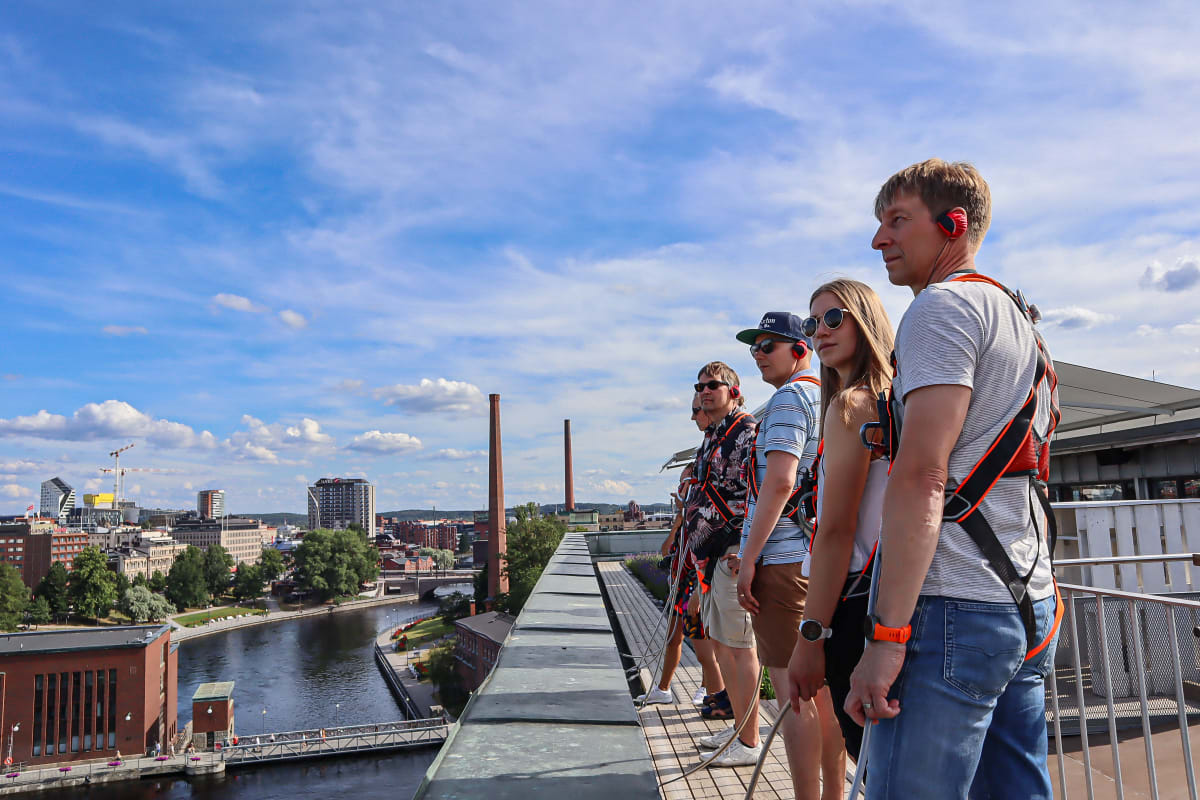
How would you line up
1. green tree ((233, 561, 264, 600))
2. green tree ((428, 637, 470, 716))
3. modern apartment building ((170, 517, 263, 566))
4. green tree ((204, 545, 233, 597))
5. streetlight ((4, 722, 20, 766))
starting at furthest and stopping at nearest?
1. modern apartment building ((170, 517, 263, 566))
2. green tree ((204, 545, 233, 597))
3. green tree ((233, 561, 264, 600))
4. green tree ((428, 637, 470, 716))
5. streetlight ((4, 722, 20, 766))

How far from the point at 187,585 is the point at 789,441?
95704 millimetres

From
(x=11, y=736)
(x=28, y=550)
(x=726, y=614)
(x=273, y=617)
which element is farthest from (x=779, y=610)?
(x=28, y=550)

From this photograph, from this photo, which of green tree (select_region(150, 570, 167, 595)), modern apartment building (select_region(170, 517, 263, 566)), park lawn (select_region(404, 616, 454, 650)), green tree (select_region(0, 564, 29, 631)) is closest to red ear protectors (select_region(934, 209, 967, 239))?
park lawn (select_region(404, 616, 454, 650))

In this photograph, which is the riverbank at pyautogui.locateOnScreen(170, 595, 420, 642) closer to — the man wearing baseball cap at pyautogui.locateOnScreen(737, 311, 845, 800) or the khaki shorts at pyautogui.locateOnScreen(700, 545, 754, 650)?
the khaki shorts at pyautogui.locateOnScreen(700, 545, 754, 650)

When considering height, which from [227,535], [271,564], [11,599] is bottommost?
[271,564]

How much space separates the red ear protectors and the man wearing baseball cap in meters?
0.94

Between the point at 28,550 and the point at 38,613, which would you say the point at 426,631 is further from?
the point at 28,550

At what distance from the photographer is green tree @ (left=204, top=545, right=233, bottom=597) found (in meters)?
90.2

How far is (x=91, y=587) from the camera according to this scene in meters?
70.6

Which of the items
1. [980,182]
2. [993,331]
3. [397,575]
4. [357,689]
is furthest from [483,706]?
[397,575]

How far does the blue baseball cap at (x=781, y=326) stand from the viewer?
9.55 feet

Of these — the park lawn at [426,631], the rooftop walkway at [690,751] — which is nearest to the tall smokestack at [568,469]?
the park lawn at [426,631]

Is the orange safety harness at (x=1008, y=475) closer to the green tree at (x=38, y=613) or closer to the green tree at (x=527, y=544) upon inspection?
the green tree at (x=527, y=544)

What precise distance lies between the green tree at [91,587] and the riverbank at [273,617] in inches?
253
